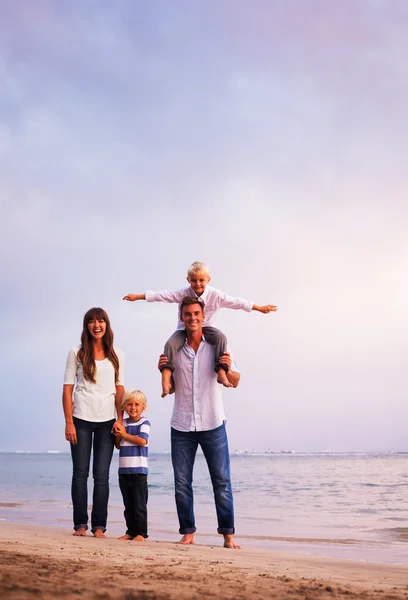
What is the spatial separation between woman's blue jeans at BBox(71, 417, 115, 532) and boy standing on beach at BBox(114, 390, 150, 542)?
0.12 m

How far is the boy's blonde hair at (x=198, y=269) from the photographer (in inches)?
209

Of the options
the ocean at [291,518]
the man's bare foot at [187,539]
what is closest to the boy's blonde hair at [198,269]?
the man's bare foot at [187,539]

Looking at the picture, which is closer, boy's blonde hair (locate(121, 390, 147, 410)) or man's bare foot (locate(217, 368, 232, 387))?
man's bare foot (locate(217, 368, 232, 387))

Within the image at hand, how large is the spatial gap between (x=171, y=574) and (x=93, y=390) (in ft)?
8.10

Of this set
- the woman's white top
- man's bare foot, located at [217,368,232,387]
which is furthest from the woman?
man's bare foot, located at [217,368,232,387]

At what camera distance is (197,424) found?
16.8ft

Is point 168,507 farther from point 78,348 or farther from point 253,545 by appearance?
point 78,348

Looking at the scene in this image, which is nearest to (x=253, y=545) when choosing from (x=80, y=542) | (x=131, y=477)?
(x=131, y=477)

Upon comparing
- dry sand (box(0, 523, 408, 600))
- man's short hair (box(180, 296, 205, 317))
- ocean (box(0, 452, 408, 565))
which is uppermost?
man's short hair (box(180, 296, 205, 317))

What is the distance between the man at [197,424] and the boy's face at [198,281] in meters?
0.13

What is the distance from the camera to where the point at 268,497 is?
1381 centimetres

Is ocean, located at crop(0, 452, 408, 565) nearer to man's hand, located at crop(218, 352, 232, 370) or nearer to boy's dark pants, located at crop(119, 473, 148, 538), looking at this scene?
boy's dark pants, located at crop(119, 473, 148, 538)

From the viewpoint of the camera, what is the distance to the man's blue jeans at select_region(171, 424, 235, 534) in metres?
5.10

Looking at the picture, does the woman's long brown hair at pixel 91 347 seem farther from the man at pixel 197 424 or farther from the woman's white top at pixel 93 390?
the man at pixel 197 424
